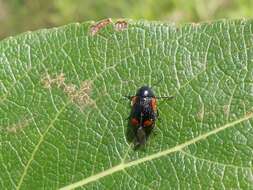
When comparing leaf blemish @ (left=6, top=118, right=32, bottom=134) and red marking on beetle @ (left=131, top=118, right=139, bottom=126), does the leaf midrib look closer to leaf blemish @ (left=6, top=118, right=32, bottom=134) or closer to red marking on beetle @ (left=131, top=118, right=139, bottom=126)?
red marking on beetle @ (left=131, top=118, right=139, bottom=126)

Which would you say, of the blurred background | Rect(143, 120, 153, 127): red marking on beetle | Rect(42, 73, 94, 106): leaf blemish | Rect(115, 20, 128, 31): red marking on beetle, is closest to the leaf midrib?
Rect(143, 120, 153, 127): red marking on beetle

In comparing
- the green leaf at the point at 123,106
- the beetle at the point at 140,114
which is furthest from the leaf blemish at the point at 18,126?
the beetle at the point at 140,114

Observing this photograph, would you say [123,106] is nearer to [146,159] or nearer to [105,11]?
[146,159]

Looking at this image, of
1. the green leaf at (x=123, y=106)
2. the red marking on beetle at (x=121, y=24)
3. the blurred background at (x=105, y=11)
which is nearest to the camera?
the green leaf at (x=123, y=106)

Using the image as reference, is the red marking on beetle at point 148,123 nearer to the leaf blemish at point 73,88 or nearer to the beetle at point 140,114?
the beetle at point 140,114

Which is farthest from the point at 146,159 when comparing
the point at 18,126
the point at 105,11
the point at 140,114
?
the point at 105,11
